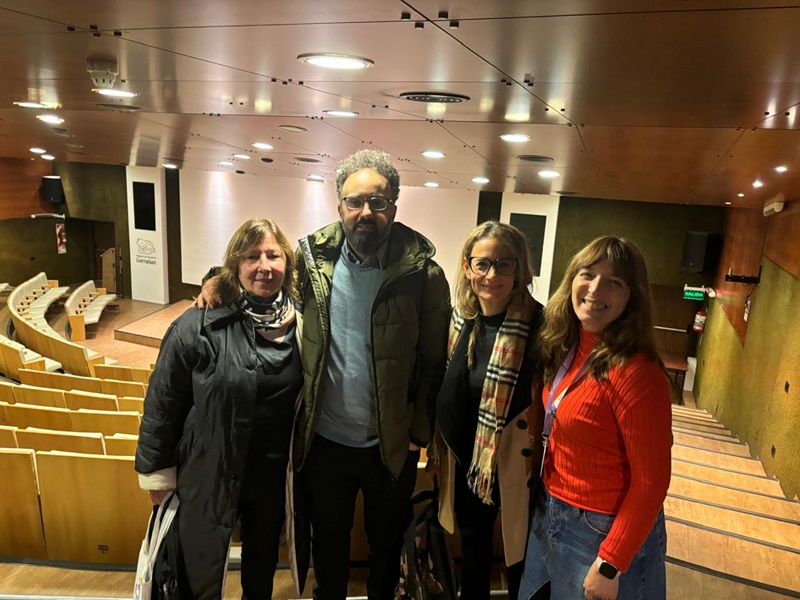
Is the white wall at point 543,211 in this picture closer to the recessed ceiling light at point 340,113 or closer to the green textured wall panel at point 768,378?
the green textured wall panel at point 768,378

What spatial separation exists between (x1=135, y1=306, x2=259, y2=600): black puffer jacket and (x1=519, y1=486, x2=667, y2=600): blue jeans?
3.39 feet

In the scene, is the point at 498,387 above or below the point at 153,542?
above

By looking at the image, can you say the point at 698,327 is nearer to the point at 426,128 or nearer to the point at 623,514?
the point at 426,128

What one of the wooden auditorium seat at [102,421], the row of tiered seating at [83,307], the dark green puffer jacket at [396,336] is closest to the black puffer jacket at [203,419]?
the dark green puffer jacket at [396,336]

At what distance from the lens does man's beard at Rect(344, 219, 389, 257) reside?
1.85 metres

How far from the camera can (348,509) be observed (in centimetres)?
205

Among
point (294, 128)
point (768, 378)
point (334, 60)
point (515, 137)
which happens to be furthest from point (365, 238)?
point (768, 378)

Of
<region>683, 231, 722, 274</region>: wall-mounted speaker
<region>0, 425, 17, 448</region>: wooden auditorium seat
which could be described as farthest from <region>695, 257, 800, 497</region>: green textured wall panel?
<region>0, 425, 17, 448</region>: wooden auditorium seat

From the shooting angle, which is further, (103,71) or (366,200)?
(103,71)

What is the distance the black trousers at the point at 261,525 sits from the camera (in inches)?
78.2

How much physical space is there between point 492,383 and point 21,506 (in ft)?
8.53

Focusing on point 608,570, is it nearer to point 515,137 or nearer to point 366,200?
point 366,200

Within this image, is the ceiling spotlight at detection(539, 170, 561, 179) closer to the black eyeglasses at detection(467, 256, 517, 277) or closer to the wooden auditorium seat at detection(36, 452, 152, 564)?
the black eyeglasses at detection(467, 256, 517, 277)

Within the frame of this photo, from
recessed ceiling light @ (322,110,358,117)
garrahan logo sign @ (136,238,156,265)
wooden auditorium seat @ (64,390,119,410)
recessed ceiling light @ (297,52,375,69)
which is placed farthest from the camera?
garrahan logo sign @ (136,238,156,265)
